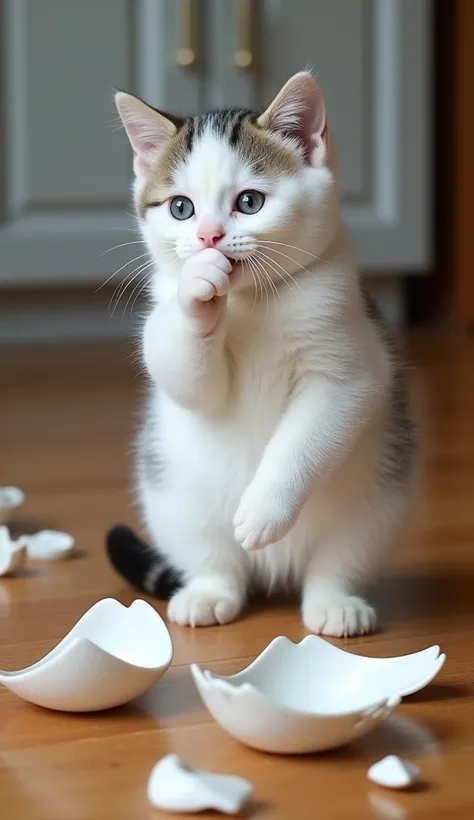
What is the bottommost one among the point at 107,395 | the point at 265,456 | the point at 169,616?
the point at 107,395

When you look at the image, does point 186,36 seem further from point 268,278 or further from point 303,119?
point 268,278

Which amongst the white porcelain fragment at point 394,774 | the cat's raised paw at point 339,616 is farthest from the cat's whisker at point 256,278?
the white porcelain fragment at point 394,774

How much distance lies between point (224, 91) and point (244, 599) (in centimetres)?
231

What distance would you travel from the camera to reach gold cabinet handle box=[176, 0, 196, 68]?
3373 mm

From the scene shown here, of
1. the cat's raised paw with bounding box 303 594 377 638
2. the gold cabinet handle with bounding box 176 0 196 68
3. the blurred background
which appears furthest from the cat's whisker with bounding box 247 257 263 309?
the gold cabinet handle with bounding box 176 0 196 68

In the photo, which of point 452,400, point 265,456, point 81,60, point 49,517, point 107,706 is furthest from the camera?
point 81,60

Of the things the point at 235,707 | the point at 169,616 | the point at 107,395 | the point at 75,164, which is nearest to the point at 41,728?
the point at 235,707

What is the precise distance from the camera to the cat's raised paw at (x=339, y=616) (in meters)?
1.34

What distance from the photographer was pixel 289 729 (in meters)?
0.98

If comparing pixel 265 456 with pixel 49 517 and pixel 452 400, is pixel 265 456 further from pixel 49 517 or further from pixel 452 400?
pixel 452 400

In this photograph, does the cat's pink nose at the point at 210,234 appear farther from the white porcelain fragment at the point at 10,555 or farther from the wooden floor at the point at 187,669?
the white porcelain fragment at the point at 10,555

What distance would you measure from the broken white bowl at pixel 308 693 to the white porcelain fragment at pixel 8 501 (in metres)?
0.77

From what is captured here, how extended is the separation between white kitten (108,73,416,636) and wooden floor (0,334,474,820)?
9cm

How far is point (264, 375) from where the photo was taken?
1296 mm
